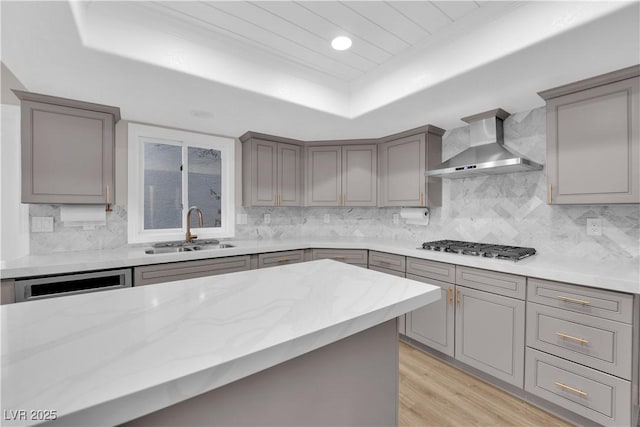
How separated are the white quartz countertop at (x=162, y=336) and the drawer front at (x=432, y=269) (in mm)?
1369

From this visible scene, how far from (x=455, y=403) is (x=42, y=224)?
3.50 metres

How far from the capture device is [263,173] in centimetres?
333

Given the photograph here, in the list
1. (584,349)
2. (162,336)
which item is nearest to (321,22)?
(162,336)

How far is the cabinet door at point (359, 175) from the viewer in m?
3.48

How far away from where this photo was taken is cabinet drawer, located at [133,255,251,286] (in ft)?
7.24

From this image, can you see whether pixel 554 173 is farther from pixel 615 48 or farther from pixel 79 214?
pixel 79 214

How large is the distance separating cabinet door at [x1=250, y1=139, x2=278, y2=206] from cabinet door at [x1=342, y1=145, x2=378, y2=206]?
34.6 inches

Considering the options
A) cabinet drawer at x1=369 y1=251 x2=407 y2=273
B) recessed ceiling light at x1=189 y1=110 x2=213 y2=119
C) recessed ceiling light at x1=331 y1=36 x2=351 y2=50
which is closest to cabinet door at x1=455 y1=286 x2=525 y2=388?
cabinet drawer at x1=369 y1=251 x2=407 y2=273

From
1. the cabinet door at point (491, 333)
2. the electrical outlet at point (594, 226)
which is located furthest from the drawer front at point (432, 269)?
the electrical outlet at point (594, 226)

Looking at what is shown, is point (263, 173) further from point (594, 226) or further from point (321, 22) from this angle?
point (594, 226)

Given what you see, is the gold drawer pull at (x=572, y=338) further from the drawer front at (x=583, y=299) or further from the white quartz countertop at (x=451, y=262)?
the white quartz countertop at (x=451, y=262)

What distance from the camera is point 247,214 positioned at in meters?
3.49

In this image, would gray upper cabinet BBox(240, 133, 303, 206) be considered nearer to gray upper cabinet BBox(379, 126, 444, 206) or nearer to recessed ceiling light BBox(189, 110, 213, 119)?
recessed ceiling light BBox(189, 110, 213, 119)

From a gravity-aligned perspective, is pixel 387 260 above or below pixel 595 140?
below
